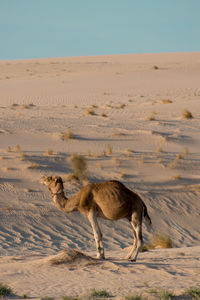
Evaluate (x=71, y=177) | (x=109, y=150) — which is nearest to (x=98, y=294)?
(x=71, y=177)

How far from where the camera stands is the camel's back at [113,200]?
9570 mm

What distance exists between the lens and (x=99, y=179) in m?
18.3

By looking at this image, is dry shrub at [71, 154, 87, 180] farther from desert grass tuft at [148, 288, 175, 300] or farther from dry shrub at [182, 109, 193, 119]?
dry shrub at [182, 109, 193, 119]

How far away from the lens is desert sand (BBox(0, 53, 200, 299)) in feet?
30.5

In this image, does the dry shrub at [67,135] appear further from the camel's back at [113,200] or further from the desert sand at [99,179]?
the camel's back at [113,200]

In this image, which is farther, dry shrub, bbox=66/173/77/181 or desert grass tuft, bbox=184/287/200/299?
dry shrub, bbox=66/173/77/181

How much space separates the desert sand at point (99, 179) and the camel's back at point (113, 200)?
874 millimetres

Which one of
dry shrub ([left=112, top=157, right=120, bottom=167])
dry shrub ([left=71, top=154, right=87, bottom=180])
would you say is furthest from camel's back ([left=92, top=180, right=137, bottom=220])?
dry shrub ([left=112, top=157, right=120, bottom=167])

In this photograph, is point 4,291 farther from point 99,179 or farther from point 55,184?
point 99,179

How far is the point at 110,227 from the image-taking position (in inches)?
623

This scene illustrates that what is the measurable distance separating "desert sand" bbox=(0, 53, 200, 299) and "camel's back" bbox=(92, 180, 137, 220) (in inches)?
34.4

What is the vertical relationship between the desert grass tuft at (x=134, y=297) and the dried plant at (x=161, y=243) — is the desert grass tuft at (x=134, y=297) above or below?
above

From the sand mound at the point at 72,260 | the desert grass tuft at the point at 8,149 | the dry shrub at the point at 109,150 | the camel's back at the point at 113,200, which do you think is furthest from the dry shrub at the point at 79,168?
the camel's back at the point at 113,200

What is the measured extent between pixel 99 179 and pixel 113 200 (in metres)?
8.78
